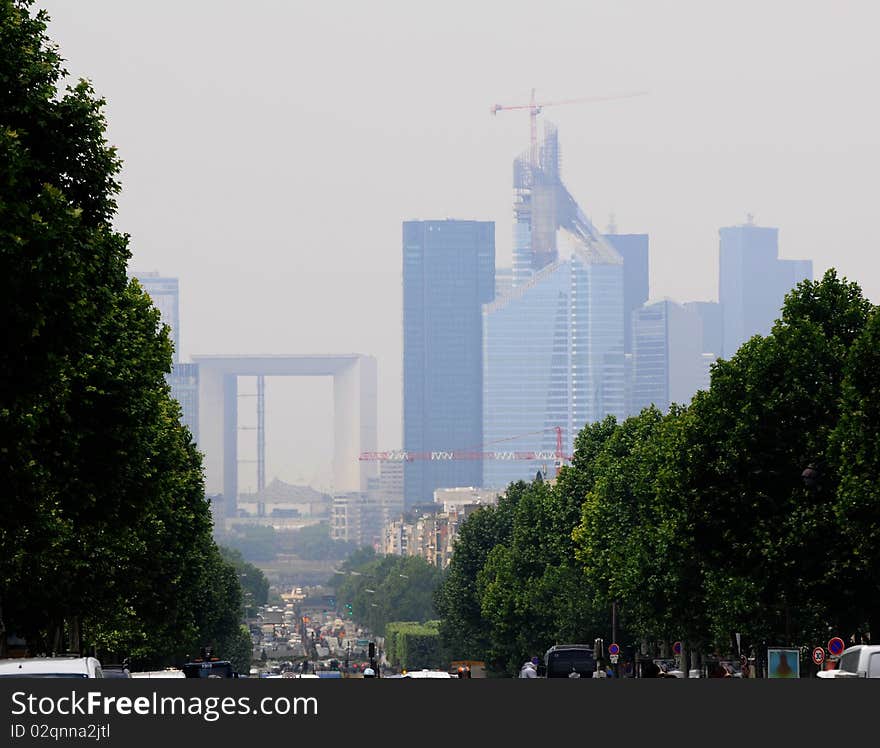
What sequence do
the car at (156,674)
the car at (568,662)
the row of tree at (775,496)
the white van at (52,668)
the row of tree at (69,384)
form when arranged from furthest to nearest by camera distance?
the car at (568,662)
the row of tree at (775,496)
the car at (156,674)
the row of tree at (69,384)
the white van at (52,668)

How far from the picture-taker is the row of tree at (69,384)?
39.7m

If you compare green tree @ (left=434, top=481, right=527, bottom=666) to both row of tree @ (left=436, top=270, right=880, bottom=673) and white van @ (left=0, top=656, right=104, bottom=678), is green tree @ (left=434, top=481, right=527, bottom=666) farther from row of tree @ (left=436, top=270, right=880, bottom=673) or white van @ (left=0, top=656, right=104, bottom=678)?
white van @ (left=0, top=656, right=104, bottom=678)

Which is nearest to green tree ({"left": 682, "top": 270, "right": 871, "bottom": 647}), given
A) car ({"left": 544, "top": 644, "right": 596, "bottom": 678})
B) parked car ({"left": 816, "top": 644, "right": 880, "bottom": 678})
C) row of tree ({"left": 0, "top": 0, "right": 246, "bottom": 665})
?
car ({"left": 544, "top": 644, "right": 596, "bottom": 678})

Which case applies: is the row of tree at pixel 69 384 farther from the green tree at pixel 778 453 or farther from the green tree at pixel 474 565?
the green tree at pixel 474 565

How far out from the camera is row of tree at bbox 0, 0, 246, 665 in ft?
130

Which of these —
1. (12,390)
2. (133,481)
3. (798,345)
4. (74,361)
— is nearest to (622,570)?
(798,345)

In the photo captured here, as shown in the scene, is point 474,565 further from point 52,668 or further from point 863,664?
point 52,668

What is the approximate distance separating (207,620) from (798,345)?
214 feet

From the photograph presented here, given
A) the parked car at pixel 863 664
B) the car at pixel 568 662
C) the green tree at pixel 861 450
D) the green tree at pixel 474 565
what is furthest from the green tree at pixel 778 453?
the green tree at pixel 474 565

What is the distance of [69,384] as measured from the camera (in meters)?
50.1

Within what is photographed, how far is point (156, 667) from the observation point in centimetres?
12356

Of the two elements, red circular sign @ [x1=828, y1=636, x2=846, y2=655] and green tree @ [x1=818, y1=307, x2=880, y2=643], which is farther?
red circular sign @ [x1=828, y1=636, x2=846, y2=655]

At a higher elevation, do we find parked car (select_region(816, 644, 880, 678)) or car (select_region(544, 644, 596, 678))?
parked car (select_region(816, 644, 880, 678))

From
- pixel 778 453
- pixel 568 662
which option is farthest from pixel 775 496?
pixel 568 662
